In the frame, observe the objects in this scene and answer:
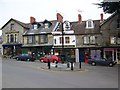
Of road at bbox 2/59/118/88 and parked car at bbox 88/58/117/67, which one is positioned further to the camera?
parked car at bbox 88/58/117/67

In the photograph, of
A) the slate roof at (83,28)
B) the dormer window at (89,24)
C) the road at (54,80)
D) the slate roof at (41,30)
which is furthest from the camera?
the slate roof at (41,30)

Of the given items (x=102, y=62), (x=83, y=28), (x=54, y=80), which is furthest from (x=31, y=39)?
(x=54, y=80)

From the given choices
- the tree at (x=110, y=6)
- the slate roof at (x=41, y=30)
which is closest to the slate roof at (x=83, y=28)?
the slate roof at (x=41, y=30)

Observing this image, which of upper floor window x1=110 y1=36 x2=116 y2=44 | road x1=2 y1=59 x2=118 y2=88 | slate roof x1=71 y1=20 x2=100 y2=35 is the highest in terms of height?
slate roof x1=71 y1=20 x2=100 y2=35

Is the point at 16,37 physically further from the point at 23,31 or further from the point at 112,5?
the point at 112,5

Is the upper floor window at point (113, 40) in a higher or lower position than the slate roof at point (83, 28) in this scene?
lower

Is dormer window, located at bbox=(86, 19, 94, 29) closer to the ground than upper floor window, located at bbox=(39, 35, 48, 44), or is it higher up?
higher up

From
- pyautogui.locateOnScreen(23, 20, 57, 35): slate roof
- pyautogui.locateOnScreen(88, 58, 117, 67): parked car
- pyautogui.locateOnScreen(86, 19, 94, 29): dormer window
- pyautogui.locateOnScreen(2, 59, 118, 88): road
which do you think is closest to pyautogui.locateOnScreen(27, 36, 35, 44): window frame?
pyautogui.locateOnScreen(23, 20, 57, 35): slate roof

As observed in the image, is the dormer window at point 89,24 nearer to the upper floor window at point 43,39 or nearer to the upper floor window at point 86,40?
the upper floor window at point 86,40

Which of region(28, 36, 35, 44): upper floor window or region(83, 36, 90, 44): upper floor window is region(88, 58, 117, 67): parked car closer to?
region(83, 36, 90, 44): upper floor window

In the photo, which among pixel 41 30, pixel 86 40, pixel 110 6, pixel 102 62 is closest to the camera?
pixel 110 6

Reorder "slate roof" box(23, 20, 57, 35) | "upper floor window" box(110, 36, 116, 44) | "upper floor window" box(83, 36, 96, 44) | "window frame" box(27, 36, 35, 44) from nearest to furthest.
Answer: "upper floor window" box(110, 36, 116, 44), "upper floor window" box(83, 36, 96, 44), "slate roof" box(23, 20, 57, 35), "window frame" box(27, 36, 35, 44)

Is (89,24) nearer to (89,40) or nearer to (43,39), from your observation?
(89,40)

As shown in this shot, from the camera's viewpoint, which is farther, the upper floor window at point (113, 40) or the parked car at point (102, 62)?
the upper floor window at point (113, 40)
